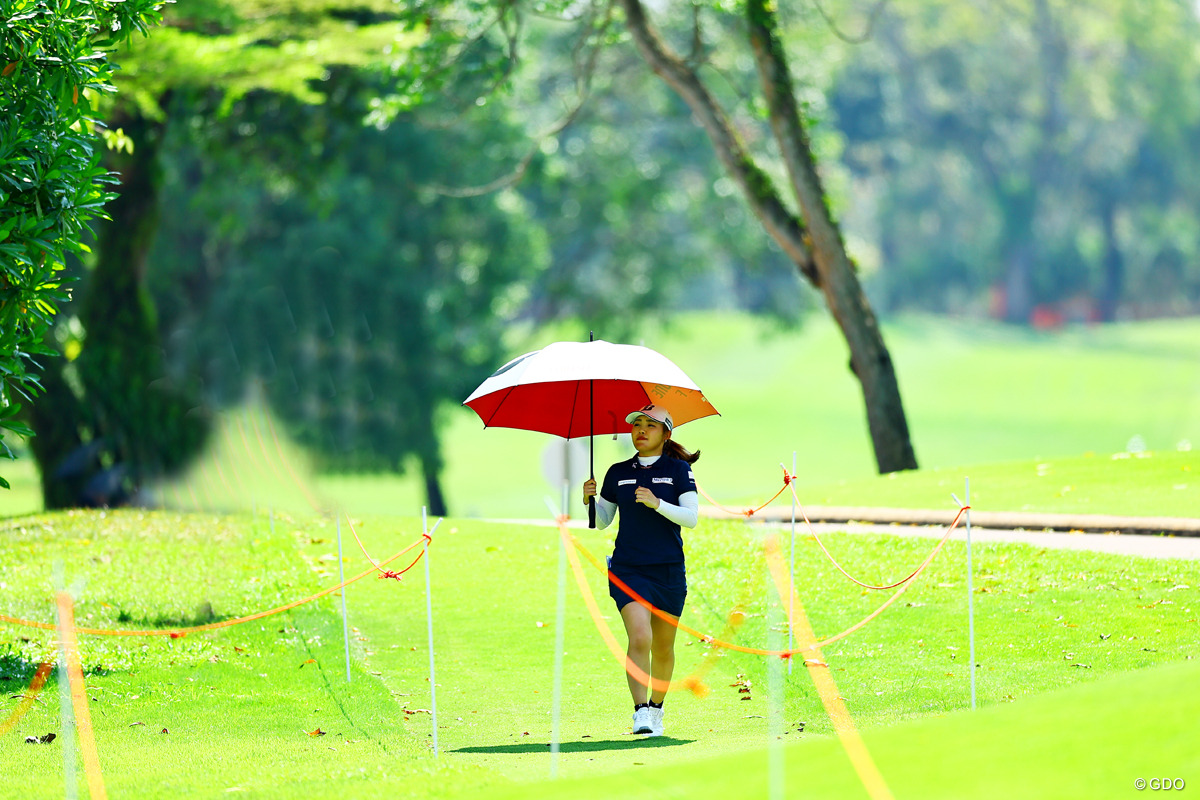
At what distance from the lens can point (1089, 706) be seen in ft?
18.9

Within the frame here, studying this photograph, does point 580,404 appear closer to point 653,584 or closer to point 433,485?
point 653,584

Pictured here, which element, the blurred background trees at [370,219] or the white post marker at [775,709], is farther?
the blurred background trees at [370,219]

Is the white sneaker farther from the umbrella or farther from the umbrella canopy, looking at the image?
the umbrella canopy

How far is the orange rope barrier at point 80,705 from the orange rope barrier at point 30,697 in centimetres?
17

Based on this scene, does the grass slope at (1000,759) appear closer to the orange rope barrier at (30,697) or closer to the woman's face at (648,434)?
the woman's face at (648,434)

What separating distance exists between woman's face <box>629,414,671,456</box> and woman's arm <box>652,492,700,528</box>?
0.31 m

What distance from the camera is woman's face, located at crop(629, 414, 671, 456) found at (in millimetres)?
7680

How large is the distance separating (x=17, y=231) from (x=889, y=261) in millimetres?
70418

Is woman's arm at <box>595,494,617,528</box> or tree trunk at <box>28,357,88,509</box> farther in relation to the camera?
tree trunk at <box>28,357,88,509</box>

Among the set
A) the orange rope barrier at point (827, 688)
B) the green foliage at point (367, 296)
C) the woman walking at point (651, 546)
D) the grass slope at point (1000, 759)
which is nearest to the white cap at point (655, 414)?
the woman walking at point (651, 546)

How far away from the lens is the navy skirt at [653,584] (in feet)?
25.4

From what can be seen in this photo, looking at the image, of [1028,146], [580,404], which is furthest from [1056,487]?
[1028,146]

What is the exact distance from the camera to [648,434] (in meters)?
7.68

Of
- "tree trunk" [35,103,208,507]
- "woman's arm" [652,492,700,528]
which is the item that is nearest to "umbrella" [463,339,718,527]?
"woman's arm" [652,492,700,528]
